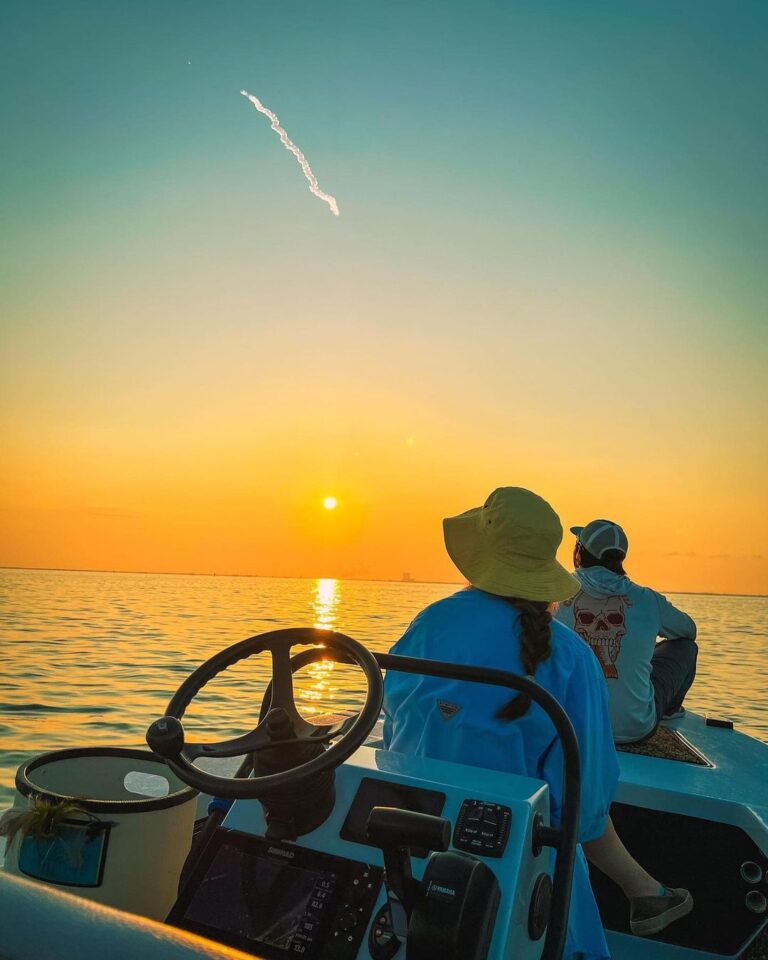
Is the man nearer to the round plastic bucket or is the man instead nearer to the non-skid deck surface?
the non-skid deck surface

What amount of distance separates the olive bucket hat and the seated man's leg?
2.41 m

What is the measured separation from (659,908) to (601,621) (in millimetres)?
1389

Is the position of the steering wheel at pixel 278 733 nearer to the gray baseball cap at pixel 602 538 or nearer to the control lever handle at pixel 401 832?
the control lever handle at pixel 401 832

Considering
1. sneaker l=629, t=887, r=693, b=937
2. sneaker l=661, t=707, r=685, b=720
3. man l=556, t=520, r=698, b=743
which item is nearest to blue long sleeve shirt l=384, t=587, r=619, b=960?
sneaker l=629, t=887, r=693, b=937

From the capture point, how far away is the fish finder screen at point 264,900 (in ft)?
4.58

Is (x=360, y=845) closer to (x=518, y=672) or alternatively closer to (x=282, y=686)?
(x=282, y=686)

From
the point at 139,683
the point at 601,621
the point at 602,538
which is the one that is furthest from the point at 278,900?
the point at 139,683

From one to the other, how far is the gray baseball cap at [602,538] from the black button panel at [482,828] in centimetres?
241

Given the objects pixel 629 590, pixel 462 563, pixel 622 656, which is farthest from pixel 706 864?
pixel 462 563

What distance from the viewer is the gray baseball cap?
3703 mm

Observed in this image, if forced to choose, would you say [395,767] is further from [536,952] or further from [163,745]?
[163,745]

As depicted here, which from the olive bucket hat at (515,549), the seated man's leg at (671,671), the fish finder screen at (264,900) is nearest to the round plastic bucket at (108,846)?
the fish finder screen at (264,900)

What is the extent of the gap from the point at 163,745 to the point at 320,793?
0.34 metres

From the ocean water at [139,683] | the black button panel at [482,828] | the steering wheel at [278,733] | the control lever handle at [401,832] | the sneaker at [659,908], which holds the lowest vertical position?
the ocean water at [139,683]
